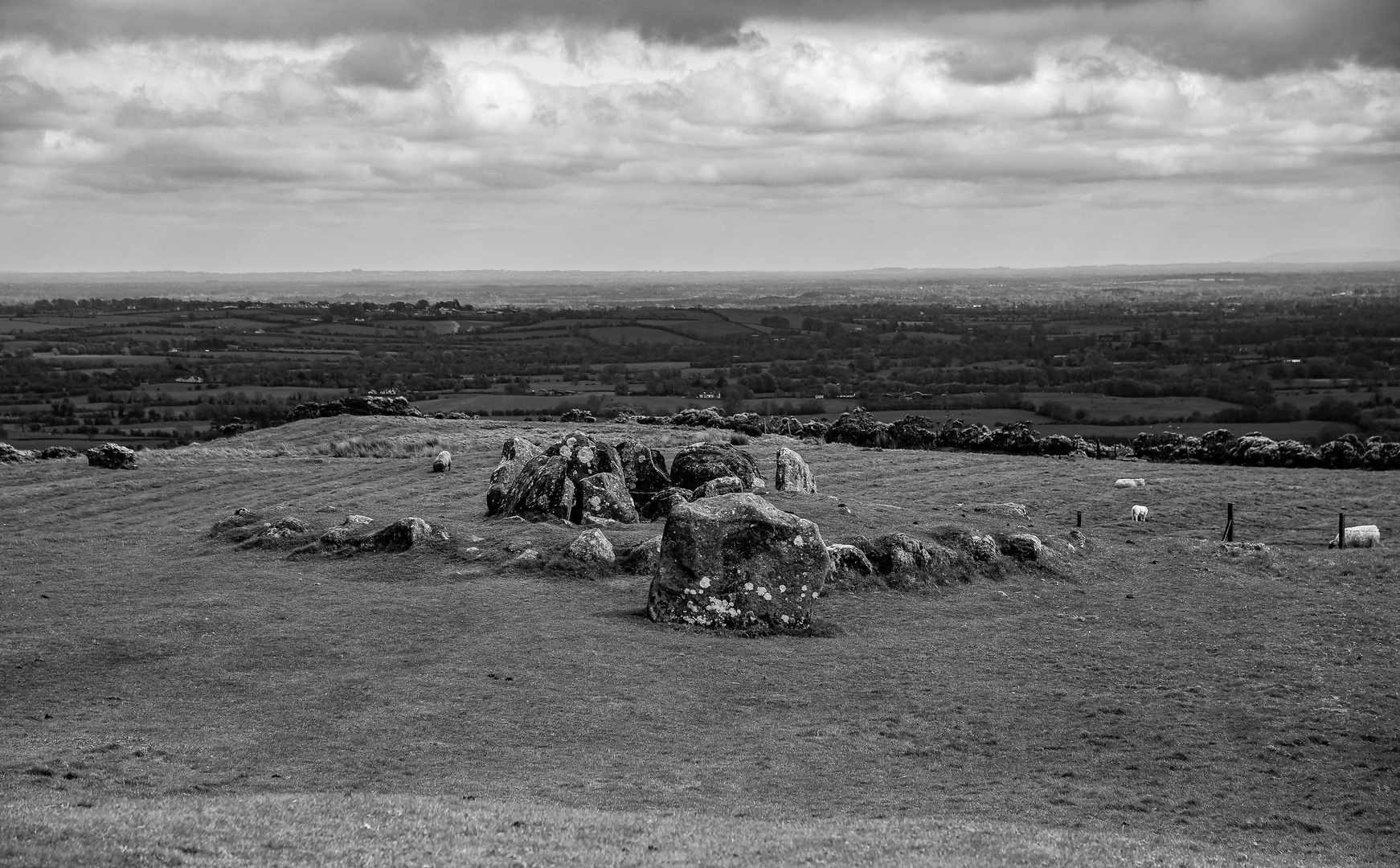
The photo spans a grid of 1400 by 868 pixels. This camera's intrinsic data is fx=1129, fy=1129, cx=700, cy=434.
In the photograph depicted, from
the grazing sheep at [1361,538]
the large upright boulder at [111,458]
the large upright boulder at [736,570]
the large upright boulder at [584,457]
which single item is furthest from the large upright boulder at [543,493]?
the large upright boulder at [111,458]

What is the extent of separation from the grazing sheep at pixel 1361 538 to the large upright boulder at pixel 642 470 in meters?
25.0

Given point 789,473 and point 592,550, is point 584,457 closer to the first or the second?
point 592,550

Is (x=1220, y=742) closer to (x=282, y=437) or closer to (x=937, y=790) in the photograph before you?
(x=937, y=790)

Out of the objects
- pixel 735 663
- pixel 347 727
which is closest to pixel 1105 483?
pixel 735 663

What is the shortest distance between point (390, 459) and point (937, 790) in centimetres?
5011

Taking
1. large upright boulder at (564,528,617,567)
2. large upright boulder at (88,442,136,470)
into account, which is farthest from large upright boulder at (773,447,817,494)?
large upright boulder at (88,442,136,470)

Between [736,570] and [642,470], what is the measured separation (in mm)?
16104

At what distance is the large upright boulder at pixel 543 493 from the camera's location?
39.4 m

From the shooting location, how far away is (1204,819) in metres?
17.4

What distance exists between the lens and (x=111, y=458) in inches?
2313

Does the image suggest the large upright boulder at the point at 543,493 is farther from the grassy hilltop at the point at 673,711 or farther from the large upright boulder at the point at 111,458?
the large upright boulder at the point at 111,458

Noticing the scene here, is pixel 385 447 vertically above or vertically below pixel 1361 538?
above

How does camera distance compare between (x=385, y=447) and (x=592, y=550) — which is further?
(x=385, y=447)

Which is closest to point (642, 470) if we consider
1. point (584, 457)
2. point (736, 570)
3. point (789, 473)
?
point (584, 457)
